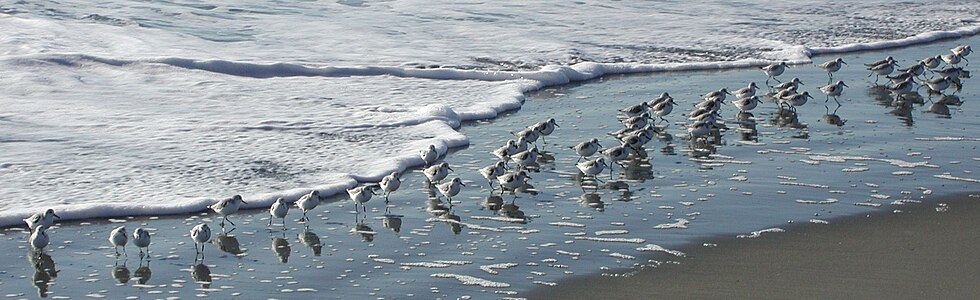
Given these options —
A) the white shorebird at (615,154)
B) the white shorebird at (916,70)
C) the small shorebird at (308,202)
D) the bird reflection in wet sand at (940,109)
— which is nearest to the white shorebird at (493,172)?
the white shorebird at (615,154)

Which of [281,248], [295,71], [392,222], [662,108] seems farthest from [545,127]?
[295,71]

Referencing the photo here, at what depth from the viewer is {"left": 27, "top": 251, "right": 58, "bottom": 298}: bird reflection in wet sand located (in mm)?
9264

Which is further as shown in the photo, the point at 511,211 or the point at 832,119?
the point at 832,119

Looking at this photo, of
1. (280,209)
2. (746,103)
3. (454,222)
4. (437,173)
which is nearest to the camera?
(280,209)

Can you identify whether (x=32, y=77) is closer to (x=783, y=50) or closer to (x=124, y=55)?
(x=124, y=55)

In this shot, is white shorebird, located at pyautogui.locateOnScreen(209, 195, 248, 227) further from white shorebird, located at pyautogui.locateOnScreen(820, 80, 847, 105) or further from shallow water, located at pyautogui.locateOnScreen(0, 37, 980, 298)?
white shorebird, located at pyautogui.locateOnScreen(820, 80, 847, 105)

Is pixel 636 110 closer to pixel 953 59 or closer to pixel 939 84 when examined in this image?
pixel 939 84

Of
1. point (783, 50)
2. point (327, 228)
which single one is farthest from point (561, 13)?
point (327, 228)

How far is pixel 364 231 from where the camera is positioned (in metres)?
10.7

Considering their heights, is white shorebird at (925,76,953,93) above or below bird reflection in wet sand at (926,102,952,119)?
above

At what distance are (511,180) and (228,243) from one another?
2528 millimetres

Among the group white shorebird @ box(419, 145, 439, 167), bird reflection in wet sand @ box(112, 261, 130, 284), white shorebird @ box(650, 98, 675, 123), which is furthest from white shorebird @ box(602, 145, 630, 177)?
bird reflection in wet sand @ box(112, 261, 130, 284)

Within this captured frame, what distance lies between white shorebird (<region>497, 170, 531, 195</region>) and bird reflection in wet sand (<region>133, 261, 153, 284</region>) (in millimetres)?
3174

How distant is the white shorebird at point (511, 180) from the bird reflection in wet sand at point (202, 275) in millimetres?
2903
